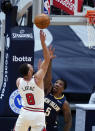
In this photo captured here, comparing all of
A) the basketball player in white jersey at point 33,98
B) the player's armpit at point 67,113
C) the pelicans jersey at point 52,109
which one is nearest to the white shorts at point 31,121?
the basketball player in white jersey at point 33,98

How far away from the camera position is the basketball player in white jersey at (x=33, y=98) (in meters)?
6.81

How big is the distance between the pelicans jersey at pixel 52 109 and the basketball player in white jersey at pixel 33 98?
0.94 meters

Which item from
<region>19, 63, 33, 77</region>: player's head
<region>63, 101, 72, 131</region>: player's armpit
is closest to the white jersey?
<region>19, 63, 33, 77</region>: player's head

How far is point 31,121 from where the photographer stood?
22.4 ft

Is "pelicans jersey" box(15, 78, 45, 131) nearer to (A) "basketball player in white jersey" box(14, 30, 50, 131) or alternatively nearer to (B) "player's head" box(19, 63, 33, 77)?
(A) "basketball player in white jersey" box(14, 30, 50, 131)

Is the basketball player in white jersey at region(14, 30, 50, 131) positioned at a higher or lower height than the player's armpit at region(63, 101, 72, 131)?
higher

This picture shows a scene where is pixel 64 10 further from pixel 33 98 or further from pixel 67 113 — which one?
pixel 33 98

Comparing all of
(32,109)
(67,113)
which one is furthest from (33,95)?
(67,113)

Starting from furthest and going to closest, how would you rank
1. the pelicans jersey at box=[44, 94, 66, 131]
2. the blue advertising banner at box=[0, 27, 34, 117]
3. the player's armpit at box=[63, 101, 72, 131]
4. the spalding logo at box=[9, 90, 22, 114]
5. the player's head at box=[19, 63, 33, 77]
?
the spalding logo at box=[9, 90, 22, 114]
the blue advertising banner at box=[0, 27, 34, 117]
the player's armpit at box=[63, 101, 72, 131]
the pelicans jersey at box=[44, 94, 66, 131]
the player's head at box=[19, 63, 33, 77]

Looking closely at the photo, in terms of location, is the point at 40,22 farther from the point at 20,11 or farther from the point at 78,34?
the point at 78,34

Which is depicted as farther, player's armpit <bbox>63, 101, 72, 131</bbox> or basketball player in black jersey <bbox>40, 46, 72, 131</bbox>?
player's armpit <bbox>63, 101, 72, 131</bbox>

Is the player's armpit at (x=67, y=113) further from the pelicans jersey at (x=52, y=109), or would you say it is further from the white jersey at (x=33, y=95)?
the white jersey at (x=33, y=95)

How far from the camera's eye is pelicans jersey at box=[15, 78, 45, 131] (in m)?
6.82

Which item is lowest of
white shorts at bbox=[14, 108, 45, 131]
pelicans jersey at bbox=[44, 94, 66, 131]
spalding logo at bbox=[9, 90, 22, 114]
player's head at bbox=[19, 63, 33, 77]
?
spalding logo at bbox=[9, 90, 22, 114]
